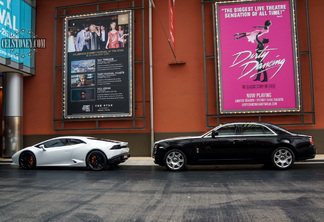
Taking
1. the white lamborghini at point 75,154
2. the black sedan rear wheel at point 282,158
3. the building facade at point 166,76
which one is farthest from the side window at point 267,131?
the white lamborghini at point 75,154

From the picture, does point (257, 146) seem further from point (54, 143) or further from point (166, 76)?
point (54, 143)

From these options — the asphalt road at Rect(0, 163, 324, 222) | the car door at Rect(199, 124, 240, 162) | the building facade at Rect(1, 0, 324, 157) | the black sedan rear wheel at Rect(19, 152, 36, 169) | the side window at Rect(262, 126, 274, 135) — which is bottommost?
the asphalt road at Rect(0, 163, 324, 222)

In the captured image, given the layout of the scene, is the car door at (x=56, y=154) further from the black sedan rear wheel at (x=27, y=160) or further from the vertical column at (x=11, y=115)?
the vertical column at (x=11, y=115)

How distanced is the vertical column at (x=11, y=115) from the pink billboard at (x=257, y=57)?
35.5 ft

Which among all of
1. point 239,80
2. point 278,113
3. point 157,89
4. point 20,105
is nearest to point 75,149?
point 157,89

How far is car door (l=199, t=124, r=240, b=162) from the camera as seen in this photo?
9.19m

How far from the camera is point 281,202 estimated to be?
5113mm

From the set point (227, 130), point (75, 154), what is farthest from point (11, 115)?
point (227, 130)

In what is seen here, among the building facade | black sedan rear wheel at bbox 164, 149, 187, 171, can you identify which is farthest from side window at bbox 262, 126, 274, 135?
the building facade

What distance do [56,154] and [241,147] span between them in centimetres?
665

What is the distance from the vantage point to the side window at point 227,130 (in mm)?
9377

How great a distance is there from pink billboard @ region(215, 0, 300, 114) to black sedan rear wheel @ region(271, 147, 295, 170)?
4479 millimetres

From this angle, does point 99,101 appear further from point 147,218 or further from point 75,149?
point 147,218

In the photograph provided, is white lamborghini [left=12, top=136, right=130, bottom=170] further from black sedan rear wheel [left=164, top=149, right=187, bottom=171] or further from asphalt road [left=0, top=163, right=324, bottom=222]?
black sedan rear wheel [left=164, top=149, right=187, bottom=171]
